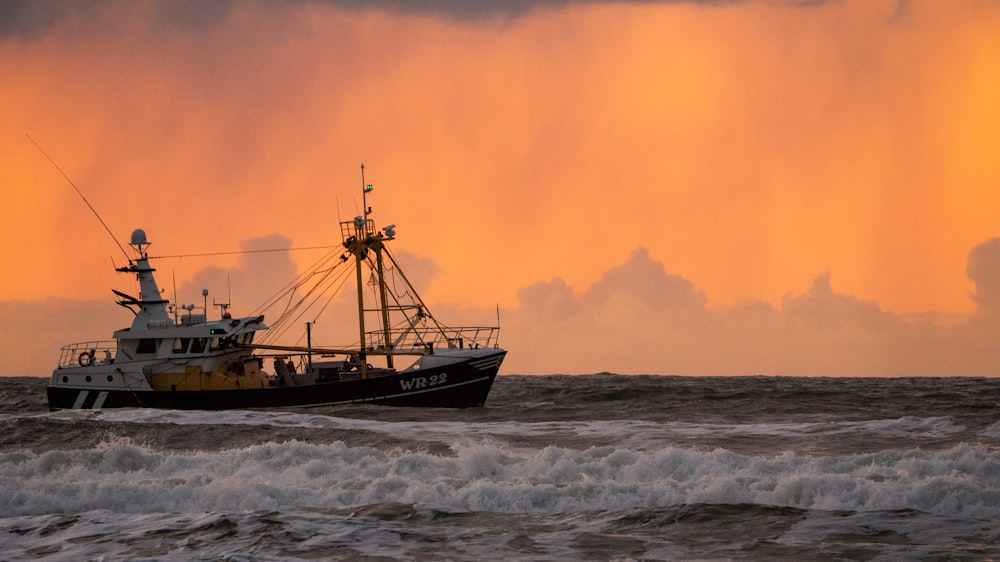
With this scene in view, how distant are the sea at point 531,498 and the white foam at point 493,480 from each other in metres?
0.04

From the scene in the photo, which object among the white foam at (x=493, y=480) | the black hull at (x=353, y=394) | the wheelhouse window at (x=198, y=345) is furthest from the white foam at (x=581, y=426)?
the white foam at (x=493, y=480)

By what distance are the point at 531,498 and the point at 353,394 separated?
2130 centimetres

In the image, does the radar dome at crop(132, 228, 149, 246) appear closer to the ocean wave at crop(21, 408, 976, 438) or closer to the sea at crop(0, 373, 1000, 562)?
the ocean wave at crop(21, 408, 976, 438)

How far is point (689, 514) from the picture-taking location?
52.5ft

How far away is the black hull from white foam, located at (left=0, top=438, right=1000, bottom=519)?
15720 mm

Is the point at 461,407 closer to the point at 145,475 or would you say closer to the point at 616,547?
the point at 145,475

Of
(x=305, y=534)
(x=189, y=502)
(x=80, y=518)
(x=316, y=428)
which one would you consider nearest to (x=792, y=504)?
(x=305, y=534)

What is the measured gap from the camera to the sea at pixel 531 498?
47.3 ft

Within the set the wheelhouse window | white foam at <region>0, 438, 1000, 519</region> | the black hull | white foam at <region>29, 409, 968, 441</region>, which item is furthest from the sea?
the wheelhouse window

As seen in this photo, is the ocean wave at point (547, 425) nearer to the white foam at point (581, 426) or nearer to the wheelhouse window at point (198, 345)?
the white foam at point (581, 426)

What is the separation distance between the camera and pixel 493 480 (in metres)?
18.7

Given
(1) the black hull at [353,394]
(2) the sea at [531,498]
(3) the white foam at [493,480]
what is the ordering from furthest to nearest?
(1) the black hull at [353,394] → (3) the white foam at [493,480] → (2) the sea at [531,498]

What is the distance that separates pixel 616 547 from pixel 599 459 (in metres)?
5.26

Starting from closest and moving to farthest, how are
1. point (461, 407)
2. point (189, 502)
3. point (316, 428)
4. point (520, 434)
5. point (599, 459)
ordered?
point (189, 502)
point (599, 459)
point (520, 434)
point (316, 428)
point (461, 407)
